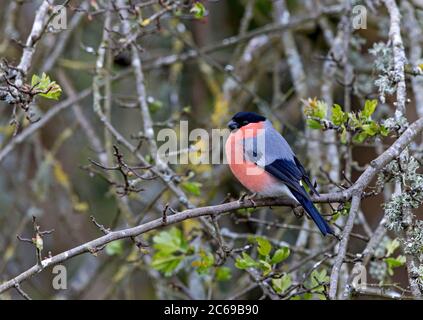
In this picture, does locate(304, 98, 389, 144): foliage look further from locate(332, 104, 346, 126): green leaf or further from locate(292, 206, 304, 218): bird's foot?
Result: locate(292, 206, 304, 218): bird's foot

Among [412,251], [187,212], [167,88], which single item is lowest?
[412,251]

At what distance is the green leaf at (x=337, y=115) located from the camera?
2306 millimetres

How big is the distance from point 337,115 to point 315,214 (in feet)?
1.23

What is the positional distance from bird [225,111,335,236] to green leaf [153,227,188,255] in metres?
0.38

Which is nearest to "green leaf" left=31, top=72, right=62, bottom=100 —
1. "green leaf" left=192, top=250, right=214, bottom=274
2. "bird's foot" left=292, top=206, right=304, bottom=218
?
"green leaf" left=192, top=250, right=214, bottom=274

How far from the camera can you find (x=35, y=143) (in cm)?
400

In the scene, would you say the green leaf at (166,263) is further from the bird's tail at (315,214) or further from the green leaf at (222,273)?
the bird's tail at (315,214)

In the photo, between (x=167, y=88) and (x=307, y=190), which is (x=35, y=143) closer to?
(x=167, y=88)

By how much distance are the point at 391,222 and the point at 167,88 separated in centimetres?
269

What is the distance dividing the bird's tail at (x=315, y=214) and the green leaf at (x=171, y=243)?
25.7 inches

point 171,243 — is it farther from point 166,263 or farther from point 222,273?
point 222,273

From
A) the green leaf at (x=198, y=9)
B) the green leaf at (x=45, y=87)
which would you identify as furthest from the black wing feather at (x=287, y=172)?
the green leaf at (x=45, y=87)
